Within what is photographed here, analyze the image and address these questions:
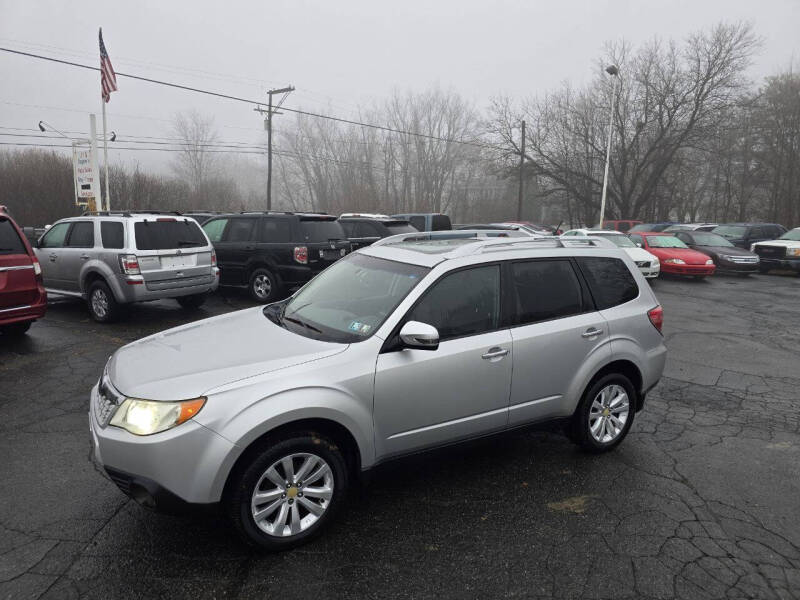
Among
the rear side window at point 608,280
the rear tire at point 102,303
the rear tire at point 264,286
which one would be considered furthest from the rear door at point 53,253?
the rear side window at point 608,280

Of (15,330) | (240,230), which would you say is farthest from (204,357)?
(240,230)

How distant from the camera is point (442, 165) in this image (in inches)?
2076

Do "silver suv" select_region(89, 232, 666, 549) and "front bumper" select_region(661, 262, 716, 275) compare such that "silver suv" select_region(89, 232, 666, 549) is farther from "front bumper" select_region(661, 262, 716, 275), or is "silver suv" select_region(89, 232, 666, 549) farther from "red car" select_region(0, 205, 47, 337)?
"front bumper" select_region(661, 262, 716, 275)

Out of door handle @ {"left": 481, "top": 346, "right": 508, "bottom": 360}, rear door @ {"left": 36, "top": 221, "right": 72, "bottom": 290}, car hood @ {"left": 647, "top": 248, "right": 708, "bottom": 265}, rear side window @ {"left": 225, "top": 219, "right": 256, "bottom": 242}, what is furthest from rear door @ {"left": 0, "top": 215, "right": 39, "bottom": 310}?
car hood @ {"left": 647, "top": 248, "right": 708, "bottom": 265}

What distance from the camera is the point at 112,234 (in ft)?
27.3

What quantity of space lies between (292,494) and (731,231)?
23883mm

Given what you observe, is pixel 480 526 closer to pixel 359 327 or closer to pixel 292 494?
pixel 292 494

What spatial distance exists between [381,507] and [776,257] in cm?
1989

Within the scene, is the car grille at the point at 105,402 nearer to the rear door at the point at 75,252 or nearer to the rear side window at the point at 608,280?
the rear side window at the point at 608,280

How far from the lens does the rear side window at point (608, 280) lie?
162 inches

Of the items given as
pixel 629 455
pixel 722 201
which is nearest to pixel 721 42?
pixel 722 201

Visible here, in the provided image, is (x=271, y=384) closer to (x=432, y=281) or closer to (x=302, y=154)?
(x=432, y=281)

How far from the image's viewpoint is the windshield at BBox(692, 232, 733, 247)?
61.2ft

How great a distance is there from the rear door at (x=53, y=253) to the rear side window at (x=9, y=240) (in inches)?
99.9
